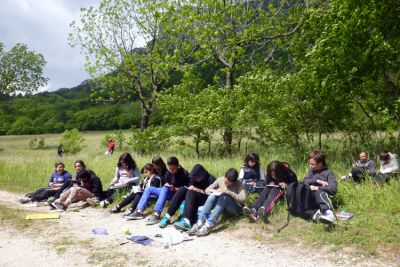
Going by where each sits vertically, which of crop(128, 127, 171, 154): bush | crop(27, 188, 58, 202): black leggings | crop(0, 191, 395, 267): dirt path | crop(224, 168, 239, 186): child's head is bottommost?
crop(0, 191, 395, 267): dirt path

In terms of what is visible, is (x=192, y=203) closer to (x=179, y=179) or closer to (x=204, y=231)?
(x=204, y=231)

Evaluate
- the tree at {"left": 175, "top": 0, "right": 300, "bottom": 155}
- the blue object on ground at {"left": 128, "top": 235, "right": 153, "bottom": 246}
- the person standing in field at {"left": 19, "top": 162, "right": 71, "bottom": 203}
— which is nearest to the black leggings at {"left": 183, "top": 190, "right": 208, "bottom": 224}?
the blue object on ground at {"left": 128, "top": 235, "right": 153, "bottom": 246}

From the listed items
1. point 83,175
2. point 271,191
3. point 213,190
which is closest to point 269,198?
point 271,191

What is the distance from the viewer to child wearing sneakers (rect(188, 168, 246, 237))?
19.0 feet

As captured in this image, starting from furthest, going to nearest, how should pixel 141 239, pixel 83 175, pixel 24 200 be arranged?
pixel 24 200
pixel 83 175
pixel 141 239

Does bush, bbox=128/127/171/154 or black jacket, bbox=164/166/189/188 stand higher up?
bush, bbox=128/127/171/154

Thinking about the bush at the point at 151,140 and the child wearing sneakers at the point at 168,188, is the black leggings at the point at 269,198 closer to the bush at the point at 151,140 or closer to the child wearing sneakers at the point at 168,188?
the child wearing sneakers at the point at 168,188

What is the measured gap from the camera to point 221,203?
6.00 meters

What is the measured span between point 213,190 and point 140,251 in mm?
1740

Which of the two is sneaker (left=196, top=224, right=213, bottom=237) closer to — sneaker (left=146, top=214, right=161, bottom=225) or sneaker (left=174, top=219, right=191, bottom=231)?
sneaker (left=174, top=219, right=191, bottom=231)

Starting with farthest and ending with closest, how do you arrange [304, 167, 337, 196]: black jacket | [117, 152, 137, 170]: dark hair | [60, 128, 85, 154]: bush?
1. [60, 128, 85, 154]: bush
2. [117, 152, 137, 170]: dark hair
3. [304, 167, 337, 196]: black jacket

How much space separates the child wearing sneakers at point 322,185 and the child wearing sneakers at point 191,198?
71.7 inches

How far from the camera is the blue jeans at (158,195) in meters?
6.72

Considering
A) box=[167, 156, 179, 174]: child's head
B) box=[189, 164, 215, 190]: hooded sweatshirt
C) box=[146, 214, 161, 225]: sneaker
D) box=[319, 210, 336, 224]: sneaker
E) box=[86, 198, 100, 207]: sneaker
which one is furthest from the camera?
box=[86, 198, 100, 207]: sneaker
